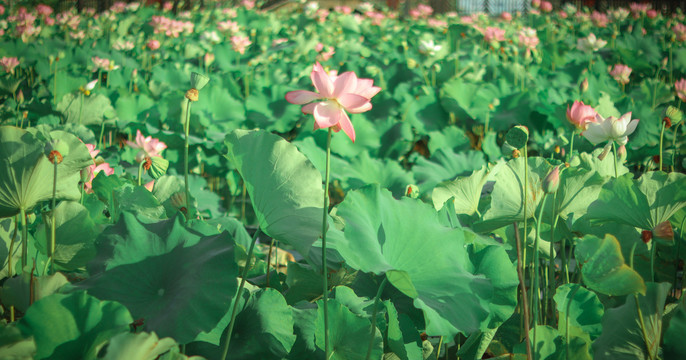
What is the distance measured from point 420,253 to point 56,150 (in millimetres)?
377

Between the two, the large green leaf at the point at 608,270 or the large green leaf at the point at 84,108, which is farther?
the large green leaf at the point at 84,108

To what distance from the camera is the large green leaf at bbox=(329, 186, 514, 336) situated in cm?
56

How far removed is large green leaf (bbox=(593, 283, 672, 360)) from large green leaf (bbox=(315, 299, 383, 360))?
240mm

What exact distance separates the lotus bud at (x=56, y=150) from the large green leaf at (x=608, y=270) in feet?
1.74

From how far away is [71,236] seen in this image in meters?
0.64

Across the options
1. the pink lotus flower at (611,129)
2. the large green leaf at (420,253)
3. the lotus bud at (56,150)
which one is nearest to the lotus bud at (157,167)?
the lotus bud at (56,150)

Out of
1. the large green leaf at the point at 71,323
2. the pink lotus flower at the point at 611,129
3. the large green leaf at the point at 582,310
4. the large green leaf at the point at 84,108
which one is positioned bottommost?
the large green leaf at the point at 84,108

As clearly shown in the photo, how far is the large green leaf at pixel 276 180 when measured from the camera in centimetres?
60

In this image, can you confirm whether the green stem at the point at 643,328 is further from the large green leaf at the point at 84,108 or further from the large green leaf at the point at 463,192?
the large green leaf at the point at 84,108

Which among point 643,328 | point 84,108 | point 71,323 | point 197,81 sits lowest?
point 84,108

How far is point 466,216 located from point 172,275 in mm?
465

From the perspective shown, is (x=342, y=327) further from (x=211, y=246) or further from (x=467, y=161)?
(x=467, y=161)

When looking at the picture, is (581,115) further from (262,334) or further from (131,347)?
(131,347)

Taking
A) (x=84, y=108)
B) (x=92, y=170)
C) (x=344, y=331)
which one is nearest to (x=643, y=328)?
(x=344, y=331)
